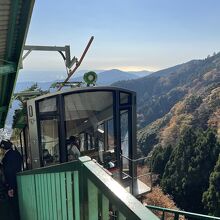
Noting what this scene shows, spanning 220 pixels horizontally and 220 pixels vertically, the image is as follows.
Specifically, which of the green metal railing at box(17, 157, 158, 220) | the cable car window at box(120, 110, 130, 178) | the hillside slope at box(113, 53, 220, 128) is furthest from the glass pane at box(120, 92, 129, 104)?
the hillside slope at box(113, 53, 220, 128)

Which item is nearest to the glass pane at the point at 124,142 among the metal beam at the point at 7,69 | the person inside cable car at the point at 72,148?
the person inside cable car at the point at 72,148

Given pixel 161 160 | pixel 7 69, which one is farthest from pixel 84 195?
pixel 161 160

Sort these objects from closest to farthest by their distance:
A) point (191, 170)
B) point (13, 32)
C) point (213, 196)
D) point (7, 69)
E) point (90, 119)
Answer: point (13, 32)
point (7, 69)
point (90, 119)
point (213, 196)
point (191, 170)

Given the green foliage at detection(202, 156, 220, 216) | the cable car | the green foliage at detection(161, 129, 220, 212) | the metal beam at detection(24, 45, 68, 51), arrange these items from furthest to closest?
the green foliage at detection(161, 129, 220, 212)
the green foliage at detection(202, 156, 220, 216)
the metal beam at detection(24, 45, 68, 51)
the cable car

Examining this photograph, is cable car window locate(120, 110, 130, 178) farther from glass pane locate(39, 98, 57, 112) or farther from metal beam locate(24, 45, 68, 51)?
metal beam locate(24, 45, 68, 51)

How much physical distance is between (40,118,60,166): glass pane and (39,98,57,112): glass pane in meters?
0.24

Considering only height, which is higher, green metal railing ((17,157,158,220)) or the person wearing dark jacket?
green metal railing ((17,157,158,220))

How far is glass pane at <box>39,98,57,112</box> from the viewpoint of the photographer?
6994 mm

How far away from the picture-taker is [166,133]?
64.8m

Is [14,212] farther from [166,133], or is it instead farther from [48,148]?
[166,133]

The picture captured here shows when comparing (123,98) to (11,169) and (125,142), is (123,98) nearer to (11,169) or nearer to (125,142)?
(125,142)

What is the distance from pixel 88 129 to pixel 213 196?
1976 cm

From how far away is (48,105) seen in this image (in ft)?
23.2

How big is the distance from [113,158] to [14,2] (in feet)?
16.8
